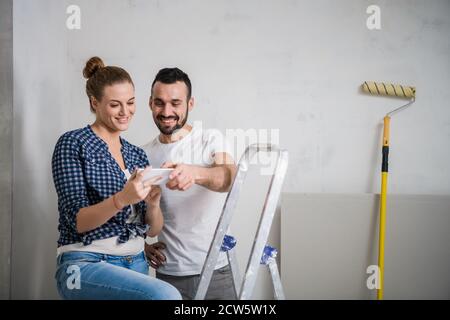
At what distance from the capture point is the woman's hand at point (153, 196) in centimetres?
139

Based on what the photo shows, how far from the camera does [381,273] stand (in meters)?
2.17

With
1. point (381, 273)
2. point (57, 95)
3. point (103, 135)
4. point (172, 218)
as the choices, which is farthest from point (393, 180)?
point (57, 95)

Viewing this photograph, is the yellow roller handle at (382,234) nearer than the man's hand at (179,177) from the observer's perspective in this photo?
No

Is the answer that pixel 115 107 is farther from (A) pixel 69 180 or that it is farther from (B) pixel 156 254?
(B) pixel 156 254

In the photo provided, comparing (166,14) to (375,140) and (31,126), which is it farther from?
(375,140)

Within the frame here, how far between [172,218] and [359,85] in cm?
125

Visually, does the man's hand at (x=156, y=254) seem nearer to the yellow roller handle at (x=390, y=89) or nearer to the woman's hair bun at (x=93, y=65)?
the woman's hair bun at (x=93, y=65)

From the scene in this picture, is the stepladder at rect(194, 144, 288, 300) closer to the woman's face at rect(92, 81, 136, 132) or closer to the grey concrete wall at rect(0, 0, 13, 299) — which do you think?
the woman's face at rect(92, 81, 136, 132)

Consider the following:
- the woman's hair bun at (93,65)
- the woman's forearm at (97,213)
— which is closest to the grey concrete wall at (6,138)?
the woman's hair bun at (93,65)

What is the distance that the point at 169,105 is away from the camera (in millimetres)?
1801

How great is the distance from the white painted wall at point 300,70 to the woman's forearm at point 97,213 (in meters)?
1.15

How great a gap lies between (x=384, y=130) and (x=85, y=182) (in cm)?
153

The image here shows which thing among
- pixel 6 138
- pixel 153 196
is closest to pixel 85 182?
pixel 153 196
